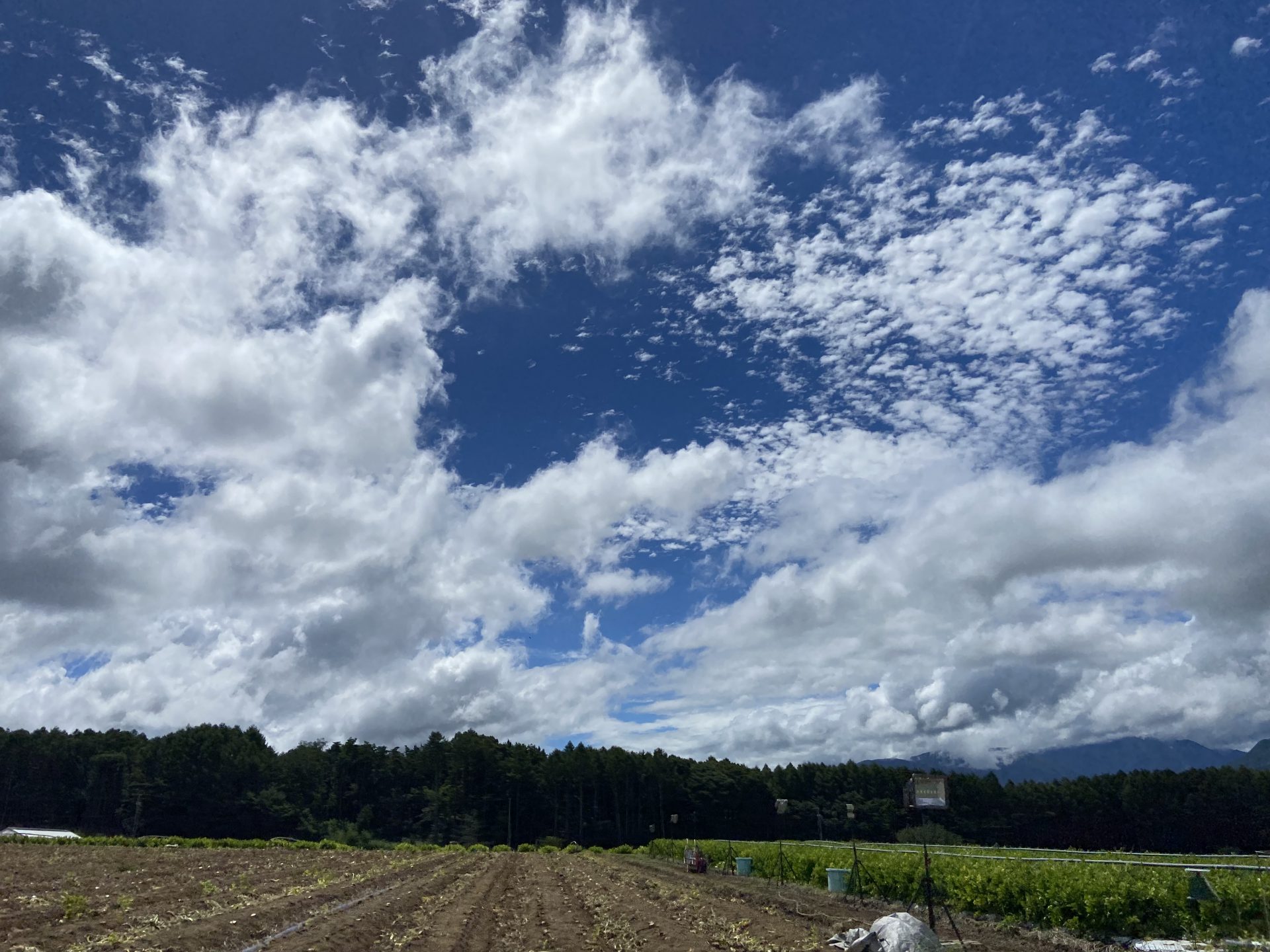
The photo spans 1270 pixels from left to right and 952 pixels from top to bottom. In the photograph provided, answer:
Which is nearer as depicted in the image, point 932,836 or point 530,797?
point 932,836

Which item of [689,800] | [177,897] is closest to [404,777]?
[689,800]

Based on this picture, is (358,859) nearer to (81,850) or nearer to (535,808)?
(81,850)

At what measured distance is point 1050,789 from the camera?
11456 centimetres

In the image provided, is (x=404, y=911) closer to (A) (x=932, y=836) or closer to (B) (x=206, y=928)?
(B) (x=206, y=928)

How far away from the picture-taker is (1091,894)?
57.9 feet

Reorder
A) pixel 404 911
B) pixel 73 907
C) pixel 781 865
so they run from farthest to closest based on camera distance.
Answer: pixel 781 865, pixel 404 911, pixel 73 907

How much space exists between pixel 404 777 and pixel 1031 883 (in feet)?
390

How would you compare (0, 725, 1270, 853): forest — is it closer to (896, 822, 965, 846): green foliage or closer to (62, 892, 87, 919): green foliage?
(896, 822, 965, 846): green foliage

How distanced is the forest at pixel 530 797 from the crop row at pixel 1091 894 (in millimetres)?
93870

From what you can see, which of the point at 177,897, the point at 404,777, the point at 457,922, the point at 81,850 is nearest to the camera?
the point at 457,922

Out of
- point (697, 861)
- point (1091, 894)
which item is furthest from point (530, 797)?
point (1091, 894)

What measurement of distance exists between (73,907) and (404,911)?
887 cm

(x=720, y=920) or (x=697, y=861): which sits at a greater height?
(x=720, y=920)

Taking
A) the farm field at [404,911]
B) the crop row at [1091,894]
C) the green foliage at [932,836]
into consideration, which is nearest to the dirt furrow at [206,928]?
the farm field at [404,911]
